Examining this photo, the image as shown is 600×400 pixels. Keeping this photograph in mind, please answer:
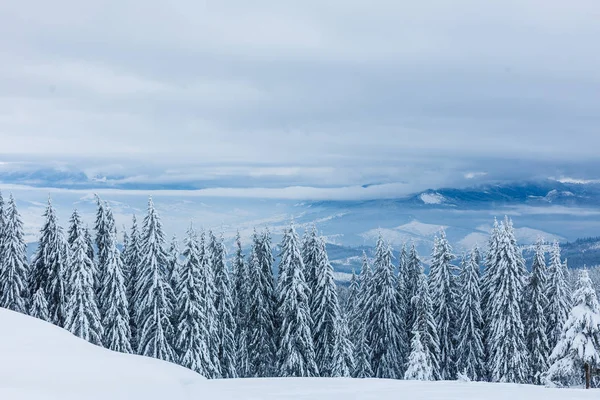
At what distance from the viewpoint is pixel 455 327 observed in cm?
4322

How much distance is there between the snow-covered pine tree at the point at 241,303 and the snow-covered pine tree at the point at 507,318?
816 inches

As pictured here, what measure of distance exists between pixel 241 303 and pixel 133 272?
10391 millimetres

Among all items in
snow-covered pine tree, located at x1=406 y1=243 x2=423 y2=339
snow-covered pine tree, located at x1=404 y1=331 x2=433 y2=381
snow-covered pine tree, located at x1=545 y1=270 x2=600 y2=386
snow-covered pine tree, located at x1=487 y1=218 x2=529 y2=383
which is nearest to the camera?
snow-covered pine tree, located at x1=545 y1=270 x2=600 y2=386

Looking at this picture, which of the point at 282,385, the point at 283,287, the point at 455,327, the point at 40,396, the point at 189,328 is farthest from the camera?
the point at 455,327

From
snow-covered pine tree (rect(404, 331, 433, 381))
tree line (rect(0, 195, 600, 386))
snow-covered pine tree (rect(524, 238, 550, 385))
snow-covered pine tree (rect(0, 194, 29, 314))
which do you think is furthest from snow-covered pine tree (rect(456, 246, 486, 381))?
snow-covered pine tree (rect(0, 194, 29, 314))

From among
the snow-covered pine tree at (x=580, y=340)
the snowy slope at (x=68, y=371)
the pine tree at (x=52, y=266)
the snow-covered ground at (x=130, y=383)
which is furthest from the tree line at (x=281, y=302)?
the snowy slope at (x=68, y=371)

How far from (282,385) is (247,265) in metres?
33.7

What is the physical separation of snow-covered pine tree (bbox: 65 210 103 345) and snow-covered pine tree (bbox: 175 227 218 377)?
5844mm

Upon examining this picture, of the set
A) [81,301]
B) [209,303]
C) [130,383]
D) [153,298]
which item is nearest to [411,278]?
[209,303]

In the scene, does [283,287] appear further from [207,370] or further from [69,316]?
[69,316]

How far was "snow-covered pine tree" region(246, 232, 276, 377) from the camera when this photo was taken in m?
42.0

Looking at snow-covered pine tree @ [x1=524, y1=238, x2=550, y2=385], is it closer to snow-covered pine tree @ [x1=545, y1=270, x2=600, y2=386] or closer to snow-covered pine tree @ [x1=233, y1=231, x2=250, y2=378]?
snow-covered pine tree @ [x1=545, y1=270, x2=600, y2=386]

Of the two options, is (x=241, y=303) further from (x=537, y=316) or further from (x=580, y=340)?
(x=580, y=340)

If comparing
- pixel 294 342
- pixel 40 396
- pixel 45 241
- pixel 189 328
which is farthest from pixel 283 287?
pixel 40 396
